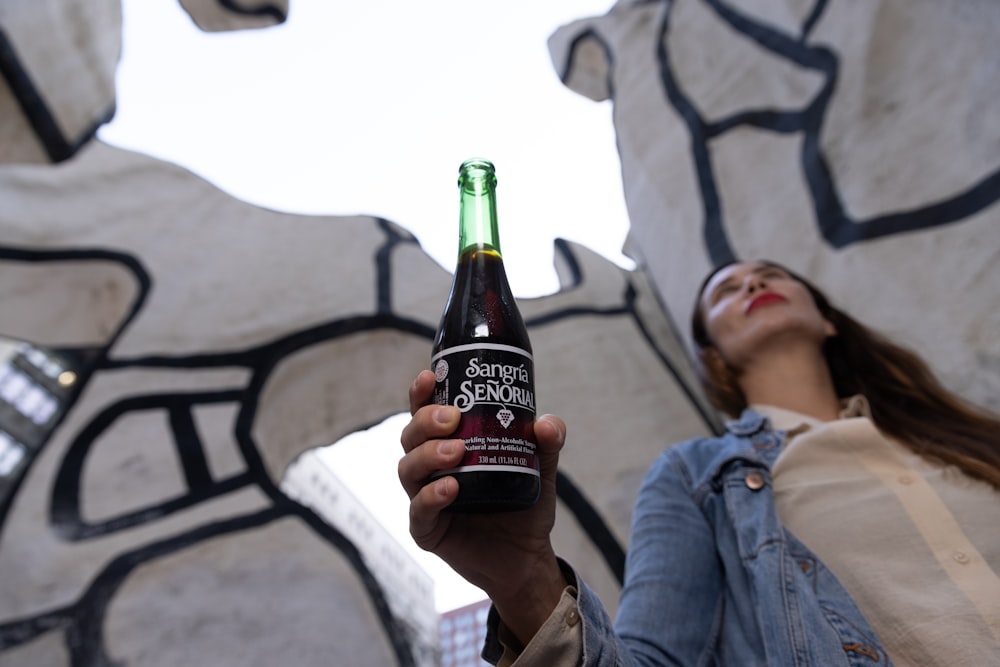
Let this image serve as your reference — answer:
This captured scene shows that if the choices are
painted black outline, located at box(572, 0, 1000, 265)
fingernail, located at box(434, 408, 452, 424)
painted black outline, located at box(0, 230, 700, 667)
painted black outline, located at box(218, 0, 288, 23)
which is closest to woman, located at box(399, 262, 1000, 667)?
fingernail, located at box(434, 408, 452, 424)

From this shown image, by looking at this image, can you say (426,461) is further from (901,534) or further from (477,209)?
(901,534)

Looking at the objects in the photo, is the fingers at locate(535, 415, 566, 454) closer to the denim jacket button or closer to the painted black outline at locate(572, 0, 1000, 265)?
the denim jacket button

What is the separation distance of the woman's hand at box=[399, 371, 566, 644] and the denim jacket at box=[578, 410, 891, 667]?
35 mm

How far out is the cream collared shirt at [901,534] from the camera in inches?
20.1

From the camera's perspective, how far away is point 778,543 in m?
0.57

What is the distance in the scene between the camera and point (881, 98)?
3.86 feet

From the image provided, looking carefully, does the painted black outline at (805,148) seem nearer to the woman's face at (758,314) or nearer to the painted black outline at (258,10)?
the woman's face at (758,314)

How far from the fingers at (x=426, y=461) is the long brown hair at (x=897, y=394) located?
56cm

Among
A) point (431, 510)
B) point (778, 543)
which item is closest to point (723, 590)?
point (778, 543)

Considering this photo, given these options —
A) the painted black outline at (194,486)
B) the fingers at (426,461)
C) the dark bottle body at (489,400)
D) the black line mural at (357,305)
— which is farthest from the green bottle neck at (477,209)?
the painted black outline at (194,486)

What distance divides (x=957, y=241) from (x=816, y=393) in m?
0.41

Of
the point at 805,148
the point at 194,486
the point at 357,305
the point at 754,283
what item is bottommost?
the point at 194,486

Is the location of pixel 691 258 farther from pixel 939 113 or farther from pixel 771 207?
pixel 939 113

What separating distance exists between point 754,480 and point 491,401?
1.17ft
